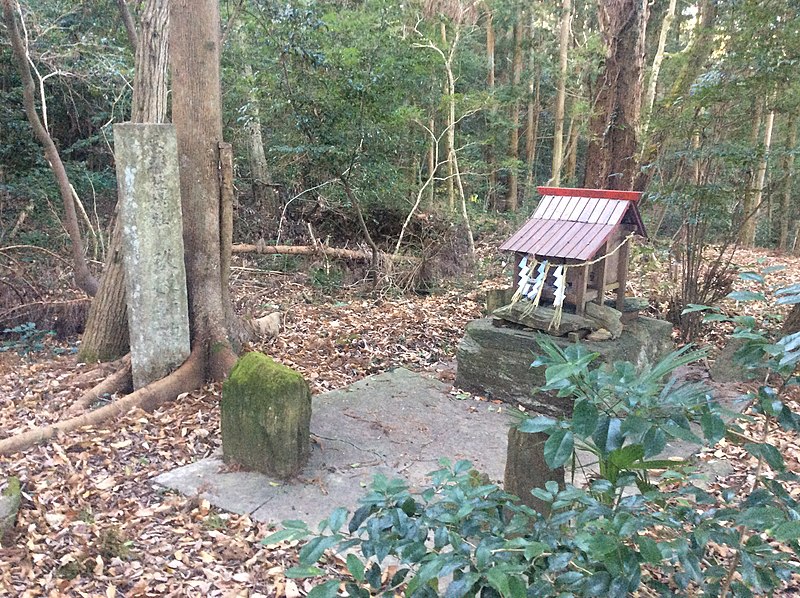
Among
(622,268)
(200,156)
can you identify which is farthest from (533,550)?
(200,156)

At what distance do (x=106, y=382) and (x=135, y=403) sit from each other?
48 cm

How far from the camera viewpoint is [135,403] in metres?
4.21

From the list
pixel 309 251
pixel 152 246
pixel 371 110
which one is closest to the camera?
pixel 152 246

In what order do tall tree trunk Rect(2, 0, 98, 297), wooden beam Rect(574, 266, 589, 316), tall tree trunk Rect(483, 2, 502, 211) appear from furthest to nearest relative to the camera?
tall tree trunk Rect(483, 2, 502, 211) → tall tree trunk Rect(2, 0, 98, 297) → wooden beam Rect(574, 266, 589, 316)

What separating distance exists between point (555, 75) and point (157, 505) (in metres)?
13.4

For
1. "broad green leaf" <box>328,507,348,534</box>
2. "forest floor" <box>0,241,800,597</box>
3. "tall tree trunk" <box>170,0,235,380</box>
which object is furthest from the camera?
"tall tree trunk" <box>170,0,235,380</box>

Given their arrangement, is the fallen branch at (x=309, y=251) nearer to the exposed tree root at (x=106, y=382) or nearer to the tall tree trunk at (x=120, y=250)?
the tall tree trunk at (x=120, y=250)

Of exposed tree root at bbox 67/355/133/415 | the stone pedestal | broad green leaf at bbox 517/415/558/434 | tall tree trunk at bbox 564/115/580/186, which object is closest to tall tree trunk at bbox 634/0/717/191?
the stone pedestal

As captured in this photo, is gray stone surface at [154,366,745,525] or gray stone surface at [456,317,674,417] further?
gray stone surface at [456,317,674,417]

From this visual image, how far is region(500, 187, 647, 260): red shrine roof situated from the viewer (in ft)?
13.9

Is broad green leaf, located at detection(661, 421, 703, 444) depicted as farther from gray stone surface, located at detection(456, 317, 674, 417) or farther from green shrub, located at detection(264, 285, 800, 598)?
gray stone surface, located at detection(456, 317, 674, 417)

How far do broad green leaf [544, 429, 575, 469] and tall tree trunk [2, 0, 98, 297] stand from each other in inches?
236

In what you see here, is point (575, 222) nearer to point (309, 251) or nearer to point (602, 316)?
point (602, 316)


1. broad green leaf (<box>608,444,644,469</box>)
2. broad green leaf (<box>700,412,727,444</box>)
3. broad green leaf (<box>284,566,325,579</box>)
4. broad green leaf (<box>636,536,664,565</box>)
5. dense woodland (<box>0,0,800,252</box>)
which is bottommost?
broad green leaf (<box>284,566,325,579</box>)
